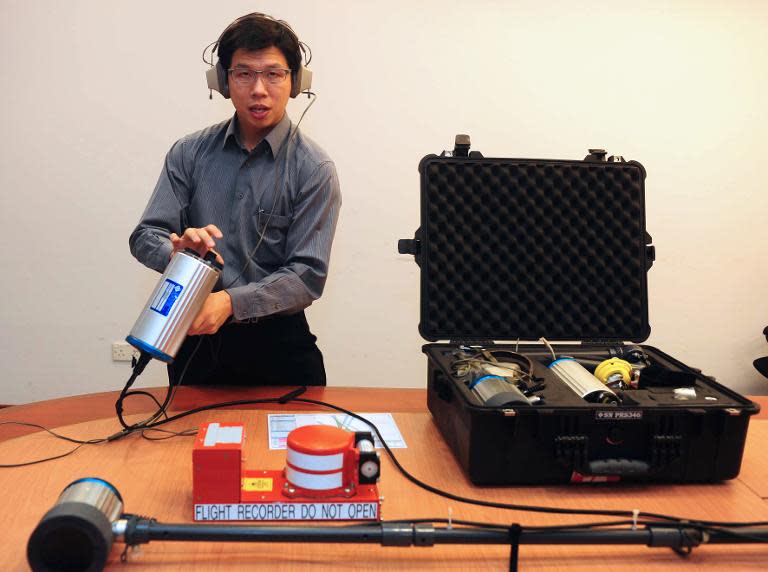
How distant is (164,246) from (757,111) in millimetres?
2940

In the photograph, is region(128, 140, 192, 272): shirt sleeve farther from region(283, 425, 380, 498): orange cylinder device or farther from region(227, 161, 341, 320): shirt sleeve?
region(283, 425, 380, 498): orange cylinder device

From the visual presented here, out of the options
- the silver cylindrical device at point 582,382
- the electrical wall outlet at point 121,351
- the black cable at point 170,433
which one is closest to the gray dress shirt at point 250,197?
the black cable at point 170,433

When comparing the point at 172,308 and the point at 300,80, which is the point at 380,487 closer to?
the point at 172,308

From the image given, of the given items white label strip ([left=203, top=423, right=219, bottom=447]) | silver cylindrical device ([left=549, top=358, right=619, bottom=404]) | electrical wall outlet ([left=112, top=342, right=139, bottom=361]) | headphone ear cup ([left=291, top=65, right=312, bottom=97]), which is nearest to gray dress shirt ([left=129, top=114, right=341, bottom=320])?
headphone ear cup ([left=291, top=65, right=312, bottom=97])

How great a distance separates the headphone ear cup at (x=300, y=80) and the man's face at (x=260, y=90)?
28 mm

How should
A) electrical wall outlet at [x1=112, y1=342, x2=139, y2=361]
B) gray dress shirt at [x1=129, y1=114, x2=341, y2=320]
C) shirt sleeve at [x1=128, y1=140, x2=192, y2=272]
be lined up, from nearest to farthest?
1. shirt sleeve at [x1=128, y1=140, x2=192, y2=272]
2. gray dress shirt at [x1=129, y1=114, x2=341, y2=320]
3. electrical wall outlet at [x1=112, y1=342, x2=139, y2=361]

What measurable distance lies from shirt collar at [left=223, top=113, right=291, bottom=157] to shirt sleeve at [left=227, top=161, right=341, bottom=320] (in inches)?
5.2

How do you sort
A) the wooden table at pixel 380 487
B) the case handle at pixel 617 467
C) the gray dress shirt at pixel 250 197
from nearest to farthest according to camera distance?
the wooden table at pixel 380 487 < the case handle at pixel 617 467 < the gray dress shirt at pixel 250 197

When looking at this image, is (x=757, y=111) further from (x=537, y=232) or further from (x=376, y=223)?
(x=537, y=232)

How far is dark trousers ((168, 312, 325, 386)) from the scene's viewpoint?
1913mm

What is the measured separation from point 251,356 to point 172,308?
780mm

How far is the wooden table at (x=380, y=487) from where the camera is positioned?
3.09 feet

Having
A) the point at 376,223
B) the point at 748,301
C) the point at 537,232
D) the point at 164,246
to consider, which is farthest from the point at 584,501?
the point at 748,301

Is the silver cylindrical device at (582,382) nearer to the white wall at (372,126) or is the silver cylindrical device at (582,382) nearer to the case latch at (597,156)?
the case latch at (597,156)
